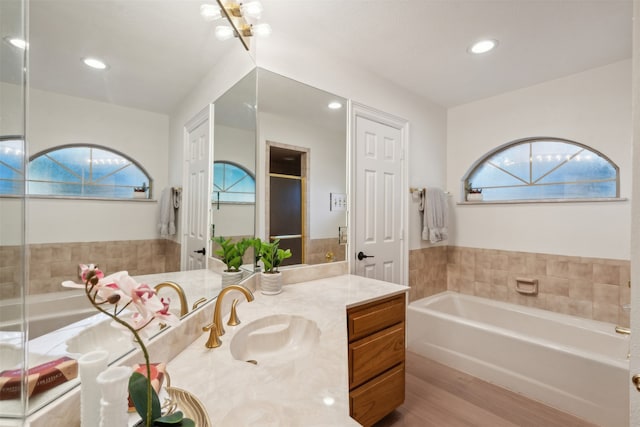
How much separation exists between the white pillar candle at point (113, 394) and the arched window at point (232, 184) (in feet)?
3.70

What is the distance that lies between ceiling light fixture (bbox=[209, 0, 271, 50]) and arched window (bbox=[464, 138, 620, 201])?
2.75 metres

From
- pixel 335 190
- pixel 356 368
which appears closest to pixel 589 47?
pixel 335 190

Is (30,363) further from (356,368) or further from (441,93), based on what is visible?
(441,93)

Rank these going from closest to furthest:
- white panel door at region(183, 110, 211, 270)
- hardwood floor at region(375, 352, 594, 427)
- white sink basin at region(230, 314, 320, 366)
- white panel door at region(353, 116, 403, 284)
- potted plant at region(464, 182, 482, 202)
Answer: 1. white panel door at region(183, 110, 211, 270)
2. white sink basin at region(230, 314, 320, 366)
3. hardwood floor at region(375, 352, 594, 427)
4. white panel door at region(353, 116, 403, 284)
5. potted plant at region(464, 182, 482, 202)

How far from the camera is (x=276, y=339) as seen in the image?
4.25 feet

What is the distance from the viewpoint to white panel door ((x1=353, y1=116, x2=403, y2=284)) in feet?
8.11

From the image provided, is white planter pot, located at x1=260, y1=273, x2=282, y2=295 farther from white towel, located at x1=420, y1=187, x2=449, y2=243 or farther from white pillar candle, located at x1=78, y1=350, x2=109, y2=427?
white towel, located at x1=420, y1=187, x2=449, y2=243

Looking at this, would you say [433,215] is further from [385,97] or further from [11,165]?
[11,165]

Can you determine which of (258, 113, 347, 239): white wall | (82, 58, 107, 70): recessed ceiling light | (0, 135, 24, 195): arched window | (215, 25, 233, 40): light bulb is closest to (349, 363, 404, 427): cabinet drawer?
(258, 113, 347, 239): white wall

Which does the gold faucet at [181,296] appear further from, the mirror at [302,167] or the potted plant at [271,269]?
the mirror at [302,167]

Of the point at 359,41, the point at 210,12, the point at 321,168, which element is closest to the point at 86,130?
the point at 210,12

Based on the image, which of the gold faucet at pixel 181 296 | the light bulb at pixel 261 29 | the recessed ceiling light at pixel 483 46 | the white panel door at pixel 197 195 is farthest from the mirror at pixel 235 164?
the recessed ceiling light at pixel 483 46

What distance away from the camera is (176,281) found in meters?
0.99

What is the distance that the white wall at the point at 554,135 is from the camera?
7.59ft
